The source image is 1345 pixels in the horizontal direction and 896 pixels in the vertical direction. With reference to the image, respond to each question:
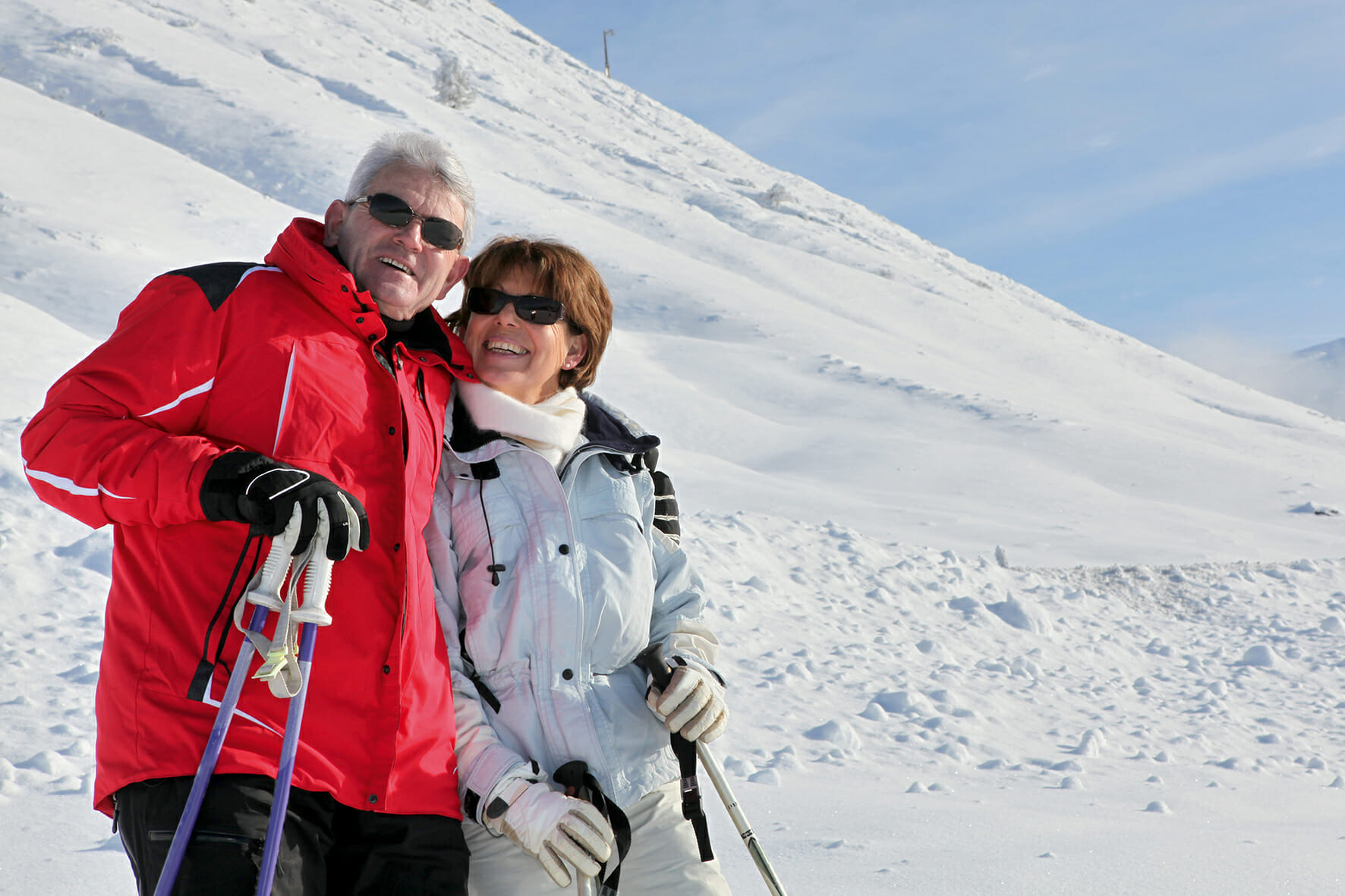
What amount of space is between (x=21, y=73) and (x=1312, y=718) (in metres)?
26.5

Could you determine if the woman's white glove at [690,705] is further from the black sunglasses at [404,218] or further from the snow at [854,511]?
the black sunglasses at [404,218]

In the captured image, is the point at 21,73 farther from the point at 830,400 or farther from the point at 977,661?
the point at 977,661

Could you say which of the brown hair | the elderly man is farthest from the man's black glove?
the brown hair

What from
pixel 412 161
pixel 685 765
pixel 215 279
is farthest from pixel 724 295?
pixel 215 279

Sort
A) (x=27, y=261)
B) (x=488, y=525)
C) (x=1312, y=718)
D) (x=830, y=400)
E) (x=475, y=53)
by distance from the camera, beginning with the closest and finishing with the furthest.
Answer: (x=488, y=525) < (x=1312, y=718) < (x=27, y=261) < (x=830, y=400) < (x=475, y=53)

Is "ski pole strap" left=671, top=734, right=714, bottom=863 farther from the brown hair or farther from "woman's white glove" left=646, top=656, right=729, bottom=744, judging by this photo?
the brown hair

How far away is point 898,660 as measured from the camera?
6824 mm

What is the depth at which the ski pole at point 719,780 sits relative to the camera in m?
2.32

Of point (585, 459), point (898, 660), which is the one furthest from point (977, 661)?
point (585, 459)

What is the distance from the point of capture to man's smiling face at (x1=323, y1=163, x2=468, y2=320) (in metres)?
2.27

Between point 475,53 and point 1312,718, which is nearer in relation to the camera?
point 1312,718

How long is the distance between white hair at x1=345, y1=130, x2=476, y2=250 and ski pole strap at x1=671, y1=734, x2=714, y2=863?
1.32 metres

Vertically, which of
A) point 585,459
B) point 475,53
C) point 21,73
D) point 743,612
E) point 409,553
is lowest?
point 743,612

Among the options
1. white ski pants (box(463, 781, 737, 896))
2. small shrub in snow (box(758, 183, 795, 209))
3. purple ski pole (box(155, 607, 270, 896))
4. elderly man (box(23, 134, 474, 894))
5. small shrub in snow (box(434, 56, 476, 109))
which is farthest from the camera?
small shrub in snow (box(758, 183, 795, 209))
